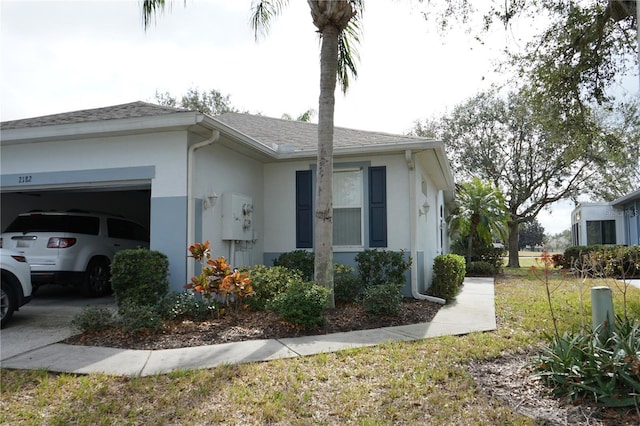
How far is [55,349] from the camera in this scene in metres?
5.43

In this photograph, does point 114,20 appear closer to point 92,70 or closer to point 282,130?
point 92,70

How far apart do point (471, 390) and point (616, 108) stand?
10446 mm

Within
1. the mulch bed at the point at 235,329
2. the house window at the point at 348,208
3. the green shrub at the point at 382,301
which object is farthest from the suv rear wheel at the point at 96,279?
A: the green shrub at the point at 382,301

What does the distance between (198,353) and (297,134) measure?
7096 millimetres

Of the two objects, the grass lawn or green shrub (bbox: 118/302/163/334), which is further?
green shrub (bbox: 118/302/163/334)

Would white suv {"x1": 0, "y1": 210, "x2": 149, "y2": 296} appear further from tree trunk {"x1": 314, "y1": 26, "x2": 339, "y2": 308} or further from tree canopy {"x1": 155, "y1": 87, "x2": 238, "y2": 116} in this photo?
tree canopy {"x1": 155, "y1": 87, "x2": 238, "y2": 116}

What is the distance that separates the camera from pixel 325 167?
7.36 m

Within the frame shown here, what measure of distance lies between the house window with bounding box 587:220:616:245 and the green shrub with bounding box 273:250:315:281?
21242 millimetres

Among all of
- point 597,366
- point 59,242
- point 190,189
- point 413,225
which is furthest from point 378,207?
point 59,242

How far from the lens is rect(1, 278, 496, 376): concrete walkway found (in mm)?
4754

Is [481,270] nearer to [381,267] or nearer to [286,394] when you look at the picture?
[381,267]

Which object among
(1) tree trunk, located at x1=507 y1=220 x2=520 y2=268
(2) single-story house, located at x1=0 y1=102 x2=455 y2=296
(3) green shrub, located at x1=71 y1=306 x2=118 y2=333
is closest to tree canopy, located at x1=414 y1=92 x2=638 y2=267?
(1) tree trunk, located at x1=507 y1=220 x2=520 y2=268

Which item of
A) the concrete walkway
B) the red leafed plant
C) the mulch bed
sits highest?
the red leafed plant

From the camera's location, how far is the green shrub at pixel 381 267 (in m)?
8.60
